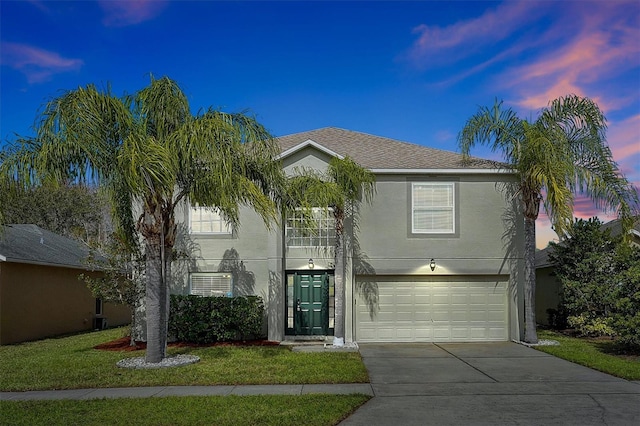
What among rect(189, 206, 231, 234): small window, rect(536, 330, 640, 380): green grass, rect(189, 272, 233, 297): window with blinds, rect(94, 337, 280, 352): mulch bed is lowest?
rect(94, 337, 280, 352): mulch bed

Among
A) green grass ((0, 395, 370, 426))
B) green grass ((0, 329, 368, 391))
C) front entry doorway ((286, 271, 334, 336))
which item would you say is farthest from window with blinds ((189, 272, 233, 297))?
green grass ((0, 395, 370, 426))

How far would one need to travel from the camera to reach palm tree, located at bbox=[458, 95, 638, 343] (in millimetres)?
13891

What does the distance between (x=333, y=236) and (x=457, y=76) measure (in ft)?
18.9

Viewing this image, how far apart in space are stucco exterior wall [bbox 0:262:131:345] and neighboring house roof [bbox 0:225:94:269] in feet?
1.18

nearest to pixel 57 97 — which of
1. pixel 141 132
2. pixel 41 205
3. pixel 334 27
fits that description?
pixel 141 132

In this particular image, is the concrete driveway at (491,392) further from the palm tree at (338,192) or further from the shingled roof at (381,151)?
the shingled roof at (381,151)

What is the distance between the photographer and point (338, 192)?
1377 cm

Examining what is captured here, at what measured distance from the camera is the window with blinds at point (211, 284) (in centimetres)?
1592

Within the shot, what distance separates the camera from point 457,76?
15.9 metres

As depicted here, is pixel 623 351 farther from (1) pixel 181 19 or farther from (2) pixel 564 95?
(1) pixel 181 19

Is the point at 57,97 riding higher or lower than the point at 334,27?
lower

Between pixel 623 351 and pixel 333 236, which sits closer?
pixel 623 351

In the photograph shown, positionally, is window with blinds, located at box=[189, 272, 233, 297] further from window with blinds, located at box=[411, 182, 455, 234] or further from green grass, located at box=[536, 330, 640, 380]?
green grass, located at box=[536, 330, 640, 380]

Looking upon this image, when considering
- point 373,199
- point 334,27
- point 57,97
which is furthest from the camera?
point 373,199
